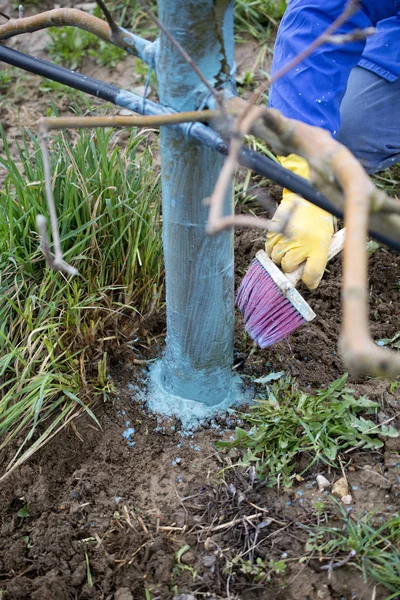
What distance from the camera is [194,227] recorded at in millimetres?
1466

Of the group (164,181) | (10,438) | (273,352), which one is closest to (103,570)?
(10,438)

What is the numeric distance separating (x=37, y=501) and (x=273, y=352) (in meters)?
0.78

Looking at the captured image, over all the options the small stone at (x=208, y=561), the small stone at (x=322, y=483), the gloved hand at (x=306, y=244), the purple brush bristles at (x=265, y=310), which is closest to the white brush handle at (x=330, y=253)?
the gloved hand at (x=306, y=244)

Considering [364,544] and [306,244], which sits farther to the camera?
[306,244]

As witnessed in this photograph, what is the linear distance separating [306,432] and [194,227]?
0.58 meters

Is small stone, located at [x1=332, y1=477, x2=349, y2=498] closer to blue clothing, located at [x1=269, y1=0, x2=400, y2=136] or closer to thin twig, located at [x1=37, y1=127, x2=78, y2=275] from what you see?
thin twig, located at [x1=37, y1=127, x2=78, y2=275]

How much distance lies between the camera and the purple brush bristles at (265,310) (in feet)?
5.57

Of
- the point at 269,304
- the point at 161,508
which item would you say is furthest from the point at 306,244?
the point at 161,508

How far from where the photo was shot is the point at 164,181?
1.45m

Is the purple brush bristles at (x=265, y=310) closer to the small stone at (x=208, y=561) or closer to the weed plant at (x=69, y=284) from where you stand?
the weed plant at (x=69, y=284)

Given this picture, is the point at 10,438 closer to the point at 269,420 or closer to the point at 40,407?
the point at 40,407

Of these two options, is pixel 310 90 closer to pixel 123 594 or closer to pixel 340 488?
pixel 340 488

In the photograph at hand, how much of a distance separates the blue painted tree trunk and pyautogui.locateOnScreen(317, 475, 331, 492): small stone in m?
0.38

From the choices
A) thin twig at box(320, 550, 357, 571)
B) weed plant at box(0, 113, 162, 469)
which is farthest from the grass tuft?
weed plant at box(0, 113, 162, 469)
